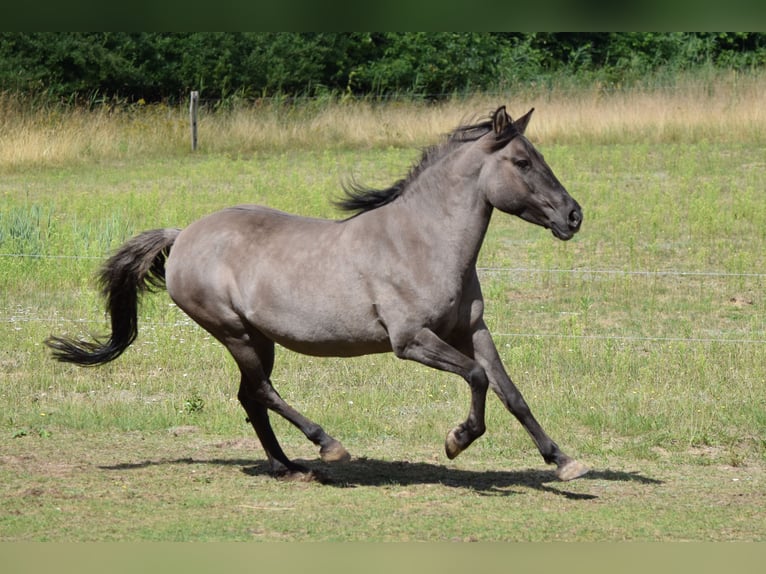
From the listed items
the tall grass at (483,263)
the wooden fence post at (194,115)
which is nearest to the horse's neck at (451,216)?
the tall grass at (483,263)

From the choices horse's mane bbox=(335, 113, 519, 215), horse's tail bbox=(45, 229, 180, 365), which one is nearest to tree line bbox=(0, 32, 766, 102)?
horse's tail bbox=(45, 229, 180, 365)

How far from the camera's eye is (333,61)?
28641 millimetres

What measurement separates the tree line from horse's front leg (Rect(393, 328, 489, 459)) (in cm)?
1905

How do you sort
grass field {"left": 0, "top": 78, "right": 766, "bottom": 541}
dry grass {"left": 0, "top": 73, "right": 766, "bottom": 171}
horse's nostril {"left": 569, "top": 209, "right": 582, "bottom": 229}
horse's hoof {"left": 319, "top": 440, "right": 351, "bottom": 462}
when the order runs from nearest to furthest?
grass field {"left": 0, "top": 78, "right": 766, "bottom": 541}, horse's nostril {"left": 569, "top": 209, "right": 582, "bottom": 229}, horse's hoof {"left": 319, "top": 440, "right": 351, "bottom": 462}, dry grass {"left": 0, "top": 73, "right": 766, "bottom": 171}

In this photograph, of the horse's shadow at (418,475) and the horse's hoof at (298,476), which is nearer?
the horse's shadow at (418,475)

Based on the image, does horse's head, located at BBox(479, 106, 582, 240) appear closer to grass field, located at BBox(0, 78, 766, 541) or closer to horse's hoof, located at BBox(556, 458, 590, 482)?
horse's hoof, located at BBox(556, 458, 590, 482)

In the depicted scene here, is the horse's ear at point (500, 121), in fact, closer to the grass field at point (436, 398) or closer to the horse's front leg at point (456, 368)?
the horse's front leg at point (456, 368)

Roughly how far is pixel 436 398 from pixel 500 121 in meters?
Result: 2.94

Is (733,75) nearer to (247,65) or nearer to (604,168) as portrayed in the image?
(604,168)

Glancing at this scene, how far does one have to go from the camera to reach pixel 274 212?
729 centimetres

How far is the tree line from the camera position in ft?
83.9

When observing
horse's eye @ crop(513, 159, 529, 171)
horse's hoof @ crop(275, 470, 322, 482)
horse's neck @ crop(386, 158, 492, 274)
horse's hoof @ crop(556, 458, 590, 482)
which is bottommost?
horse's hoof @ crop(275, 470, 322, 482)

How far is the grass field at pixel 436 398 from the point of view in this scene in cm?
621

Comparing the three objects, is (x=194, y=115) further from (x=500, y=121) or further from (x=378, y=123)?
(x=500, y=121)
